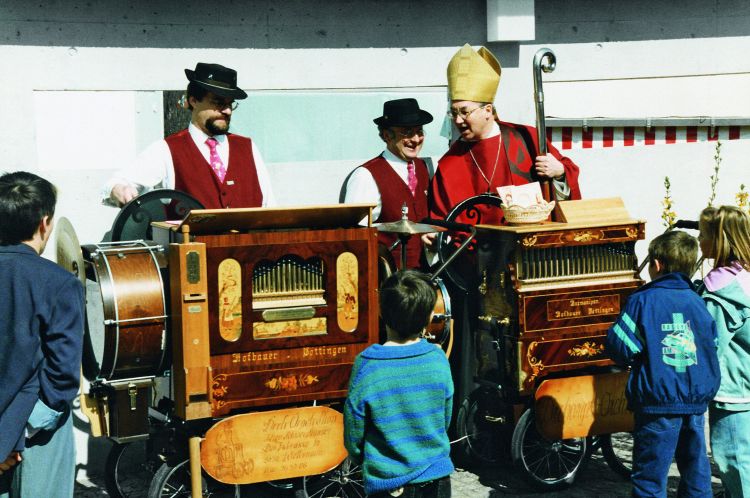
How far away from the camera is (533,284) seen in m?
5.51

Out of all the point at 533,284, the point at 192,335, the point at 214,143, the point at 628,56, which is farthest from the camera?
the point at 628,56

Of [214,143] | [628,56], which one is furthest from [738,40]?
[214,143]

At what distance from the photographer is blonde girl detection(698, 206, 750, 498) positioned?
191 inches

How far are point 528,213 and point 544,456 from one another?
132 centimetres

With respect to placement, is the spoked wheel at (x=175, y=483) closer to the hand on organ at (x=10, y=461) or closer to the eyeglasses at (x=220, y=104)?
the hand on organ at (x=10, y=461)

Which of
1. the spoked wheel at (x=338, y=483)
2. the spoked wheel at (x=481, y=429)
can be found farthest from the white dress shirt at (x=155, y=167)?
the spoked wheel at (x=481, y=429)

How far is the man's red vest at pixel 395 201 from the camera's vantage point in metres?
6.41

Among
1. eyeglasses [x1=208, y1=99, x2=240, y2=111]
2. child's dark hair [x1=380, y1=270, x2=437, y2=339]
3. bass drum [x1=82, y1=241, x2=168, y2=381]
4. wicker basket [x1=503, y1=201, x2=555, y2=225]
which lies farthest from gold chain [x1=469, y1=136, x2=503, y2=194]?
child's dark hair [x1=380, y1=270, x2=437, y2=339]

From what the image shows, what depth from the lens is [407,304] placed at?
12.6 ft

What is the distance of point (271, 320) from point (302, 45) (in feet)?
7.89

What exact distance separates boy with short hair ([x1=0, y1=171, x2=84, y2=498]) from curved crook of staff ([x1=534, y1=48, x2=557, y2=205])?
3.01 metres

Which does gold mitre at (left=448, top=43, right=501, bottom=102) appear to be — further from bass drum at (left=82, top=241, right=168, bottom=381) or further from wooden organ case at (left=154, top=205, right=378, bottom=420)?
bass drum at (left=82, top=241, right=168, bottom=381)

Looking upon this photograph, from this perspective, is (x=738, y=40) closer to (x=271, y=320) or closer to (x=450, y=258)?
(x=450, y=258)

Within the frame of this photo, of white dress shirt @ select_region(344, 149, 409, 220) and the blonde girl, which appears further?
white dress shirt @ select_region(344, 149, 409, 220)
